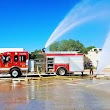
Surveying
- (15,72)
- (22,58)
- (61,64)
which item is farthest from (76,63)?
(15,72)

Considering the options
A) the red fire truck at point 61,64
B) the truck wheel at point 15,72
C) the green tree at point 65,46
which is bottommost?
the truck wheel at point 15,72

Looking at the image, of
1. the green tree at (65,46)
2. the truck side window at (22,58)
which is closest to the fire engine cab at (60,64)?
the truck side window at (22,58)

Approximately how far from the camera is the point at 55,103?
1253 centimetres

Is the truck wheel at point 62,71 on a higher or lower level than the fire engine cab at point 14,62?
lower

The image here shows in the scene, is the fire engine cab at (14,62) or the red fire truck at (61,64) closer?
the fire engine cab at (14,62)

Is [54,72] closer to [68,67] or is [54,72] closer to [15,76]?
[68,67]

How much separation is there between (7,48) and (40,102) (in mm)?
27544

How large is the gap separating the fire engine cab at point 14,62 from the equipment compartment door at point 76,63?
16.1 feet

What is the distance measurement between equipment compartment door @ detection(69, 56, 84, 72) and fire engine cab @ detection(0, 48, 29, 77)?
4.92 meters

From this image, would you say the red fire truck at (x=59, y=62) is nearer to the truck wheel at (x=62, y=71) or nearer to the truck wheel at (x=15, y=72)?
the truck wheel at (x=62, y=71)

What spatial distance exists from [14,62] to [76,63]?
6.59 meters

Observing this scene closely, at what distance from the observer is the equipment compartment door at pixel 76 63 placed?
1383 inches

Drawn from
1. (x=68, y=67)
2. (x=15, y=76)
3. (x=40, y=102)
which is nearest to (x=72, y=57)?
(x=68, y=67)

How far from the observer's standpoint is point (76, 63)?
35.3 m
